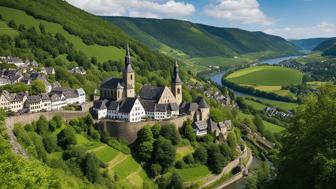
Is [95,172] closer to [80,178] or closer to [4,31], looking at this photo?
[80,178]

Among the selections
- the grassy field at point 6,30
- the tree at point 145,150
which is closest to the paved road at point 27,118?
the tree at point 145,150

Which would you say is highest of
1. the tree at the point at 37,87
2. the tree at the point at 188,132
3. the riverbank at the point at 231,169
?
the tree at the point at 37,87

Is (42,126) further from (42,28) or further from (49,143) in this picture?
(42,28)

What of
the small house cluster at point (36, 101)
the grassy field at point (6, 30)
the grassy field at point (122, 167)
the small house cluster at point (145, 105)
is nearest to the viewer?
the grassy field at point (122, 167)

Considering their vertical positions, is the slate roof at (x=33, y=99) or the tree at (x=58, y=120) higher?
the slate roof at (x=33, y=99)

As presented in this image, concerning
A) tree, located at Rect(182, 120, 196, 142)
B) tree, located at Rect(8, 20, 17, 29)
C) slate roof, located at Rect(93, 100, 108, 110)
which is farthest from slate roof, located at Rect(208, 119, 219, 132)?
tree, located at Rect(8, 20, 17, 29)

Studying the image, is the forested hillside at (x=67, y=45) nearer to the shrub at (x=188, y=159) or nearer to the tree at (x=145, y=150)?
the tree at (x=145, y=150)

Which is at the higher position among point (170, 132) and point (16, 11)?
point (16, 11)

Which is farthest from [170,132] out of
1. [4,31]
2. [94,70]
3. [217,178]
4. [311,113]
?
[4,31]
